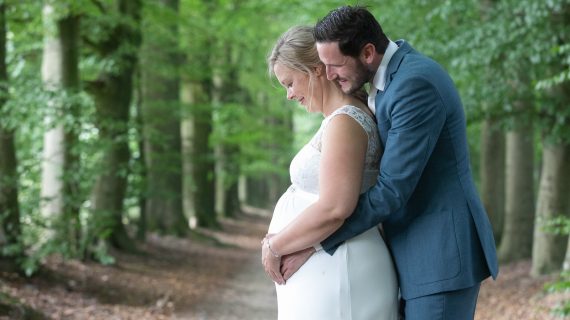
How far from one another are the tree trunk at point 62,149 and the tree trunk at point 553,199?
270 inches

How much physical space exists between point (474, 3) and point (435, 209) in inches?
338

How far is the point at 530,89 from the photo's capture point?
10.5m

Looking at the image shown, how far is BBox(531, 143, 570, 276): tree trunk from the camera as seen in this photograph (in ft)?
37.7

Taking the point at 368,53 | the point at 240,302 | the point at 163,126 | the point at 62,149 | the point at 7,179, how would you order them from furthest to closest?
1. the point at 163,126
2. the point at 240,302
3. the point at 62,149
4. the point at 7,179
5. the point at 368,53

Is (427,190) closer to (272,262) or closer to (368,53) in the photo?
(368,53)

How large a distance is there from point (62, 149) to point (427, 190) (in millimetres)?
8518

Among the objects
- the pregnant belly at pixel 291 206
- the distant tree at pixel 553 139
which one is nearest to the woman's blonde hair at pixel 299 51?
the pregnant belly at pixel 291 206

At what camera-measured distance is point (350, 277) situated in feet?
9.70

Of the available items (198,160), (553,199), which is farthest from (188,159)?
(553,199)

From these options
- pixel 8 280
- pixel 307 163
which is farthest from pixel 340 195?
pixel 8 280

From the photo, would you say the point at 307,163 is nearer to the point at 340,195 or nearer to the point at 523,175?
the point at 340,195

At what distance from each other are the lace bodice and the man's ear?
A: 200mm

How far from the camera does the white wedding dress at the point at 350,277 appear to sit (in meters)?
2.96

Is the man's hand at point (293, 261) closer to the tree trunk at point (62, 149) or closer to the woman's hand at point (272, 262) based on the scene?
the woman's hand at point (272, 262)
